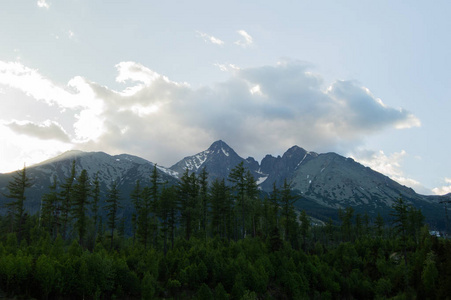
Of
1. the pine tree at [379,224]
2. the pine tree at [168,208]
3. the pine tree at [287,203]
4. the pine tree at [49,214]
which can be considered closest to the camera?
the pine tree at [168,208]

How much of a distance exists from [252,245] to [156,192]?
65.7ft

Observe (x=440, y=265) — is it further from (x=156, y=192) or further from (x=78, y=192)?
(x=78, y=192)

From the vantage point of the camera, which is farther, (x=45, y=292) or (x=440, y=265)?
(x=440, y=265)

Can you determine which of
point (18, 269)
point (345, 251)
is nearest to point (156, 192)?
point (18, 269)

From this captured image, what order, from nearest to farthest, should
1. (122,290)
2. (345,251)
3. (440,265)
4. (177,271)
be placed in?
(122,290), (177,271), (440,265), (345,251)

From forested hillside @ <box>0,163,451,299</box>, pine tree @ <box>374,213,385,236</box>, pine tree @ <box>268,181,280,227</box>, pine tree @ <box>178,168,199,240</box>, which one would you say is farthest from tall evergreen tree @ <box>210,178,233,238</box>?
pine tree @ <box>374,213,385,236</box>

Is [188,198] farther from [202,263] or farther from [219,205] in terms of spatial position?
[202,263]

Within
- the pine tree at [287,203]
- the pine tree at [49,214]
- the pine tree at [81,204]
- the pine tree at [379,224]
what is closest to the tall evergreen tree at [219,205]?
the pine tree at [287,203]

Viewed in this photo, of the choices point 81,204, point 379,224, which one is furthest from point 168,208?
point 379,224

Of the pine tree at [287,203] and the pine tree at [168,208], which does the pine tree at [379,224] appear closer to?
the pine tree at [287,203]

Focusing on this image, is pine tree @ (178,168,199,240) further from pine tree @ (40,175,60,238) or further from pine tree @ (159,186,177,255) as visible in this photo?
pine tree @ (40,175,60,238)

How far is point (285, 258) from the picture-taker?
158 feet

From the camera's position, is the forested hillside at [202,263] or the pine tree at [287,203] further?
the pine tree at [287,203]

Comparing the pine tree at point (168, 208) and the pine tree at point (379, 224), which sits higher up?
the pine tree at point (168, 208)
